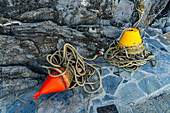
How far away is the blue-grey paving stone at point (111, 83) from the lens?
2.44m

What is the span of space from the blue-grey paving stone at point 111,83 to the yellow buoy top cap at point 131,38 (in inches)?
40.0

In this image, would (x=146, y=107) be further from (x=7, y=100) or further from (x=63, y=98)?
(x=7, y=100)

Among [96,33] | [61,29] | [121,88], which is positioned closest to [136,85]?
[121,88]

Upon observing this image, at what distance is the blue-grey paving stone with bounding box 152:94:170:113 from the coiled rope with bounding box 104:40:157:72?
2.64 feet

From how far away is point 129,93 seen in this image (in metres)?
2.37

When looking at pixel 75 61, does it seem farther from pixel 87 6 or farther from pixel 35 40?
pixel 87 6

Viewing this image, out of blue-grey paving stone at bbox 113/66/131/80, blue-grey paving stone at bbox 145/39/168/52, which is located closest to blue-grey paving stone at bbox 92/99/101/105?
blue-grey paving stone at bbox 113/66/131/80

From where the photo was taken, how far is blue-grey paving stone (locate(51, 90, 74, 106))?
2.21 m

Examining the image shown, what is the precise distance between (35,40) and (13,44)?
441 mm

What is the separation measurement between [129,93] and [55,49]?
202cm

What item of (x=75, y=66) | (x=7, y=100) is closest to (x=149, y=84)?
(x=75, y=66)

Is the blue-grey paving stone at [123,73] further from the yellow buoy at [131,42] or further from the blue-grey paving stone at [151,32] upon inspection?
the blue-grey paving stone at [151,32]

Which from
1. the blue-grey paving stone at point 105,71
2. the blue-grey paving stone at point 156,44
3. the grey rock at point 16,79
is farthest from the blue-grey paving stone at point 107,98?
the blue-grey paving stone at point 156,44

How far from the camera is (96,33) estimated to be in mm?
3006
